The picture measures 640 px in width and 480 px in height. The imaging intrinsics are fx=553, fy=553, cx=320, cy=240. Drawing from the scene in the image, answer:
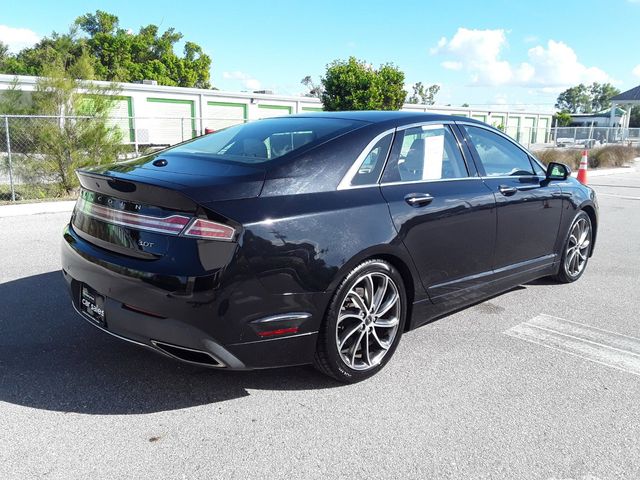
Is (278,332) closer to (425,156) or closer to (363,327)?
(363,327)

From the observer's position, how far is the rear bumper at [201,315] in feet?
8.98

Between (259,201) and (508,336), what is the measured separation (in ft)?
7.80

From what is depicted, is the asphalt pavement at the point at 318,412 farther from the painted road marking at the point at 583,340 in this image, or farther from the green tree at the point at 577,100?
the green tree at the point at 577,100

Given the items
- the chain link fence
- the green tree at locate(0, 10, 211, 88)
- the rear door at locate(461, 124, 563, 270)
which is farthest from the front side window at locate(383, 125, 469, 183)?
the green tree at locate(0, 10, 211, 88)

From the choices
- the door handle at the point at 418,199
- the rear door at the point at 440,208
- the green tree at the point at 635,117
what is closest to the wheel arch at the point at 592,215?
the rear door at the point at 440,208

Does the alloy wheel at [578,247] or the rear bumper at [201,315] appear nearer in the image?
the rear bumper at [201,315]

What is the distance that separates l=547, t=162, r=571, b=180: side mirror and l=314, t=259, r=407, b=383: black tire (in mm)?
2277

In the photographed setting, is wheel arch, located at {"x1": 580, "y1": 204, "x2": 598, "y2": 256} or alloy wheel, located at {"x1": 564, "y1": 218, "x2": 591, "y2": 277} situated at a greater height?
wheel arch, located at {"x1": 580, "y1": 204, "x2": 598, "y2": 256}

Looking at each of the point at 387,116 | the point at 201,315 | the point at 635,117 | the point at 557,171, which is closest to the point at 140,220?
the point at 201,315

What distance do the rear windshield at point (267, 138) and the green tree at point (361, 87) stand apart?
15120 mm

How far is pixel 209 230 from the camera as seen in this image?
274 cm

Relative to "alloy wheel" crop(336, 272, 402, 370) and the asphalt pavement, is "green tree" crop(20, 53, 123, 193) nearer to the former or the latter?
the asphalt pavement

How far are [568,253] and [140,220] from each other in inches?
169

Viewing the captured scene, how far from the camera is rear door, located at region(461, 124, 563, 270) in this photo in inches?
169
